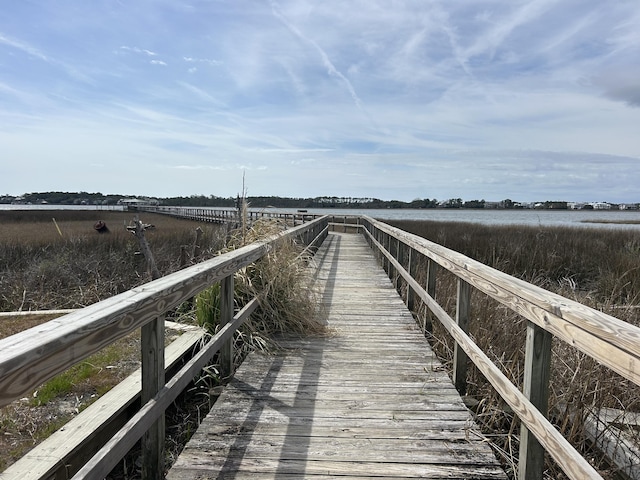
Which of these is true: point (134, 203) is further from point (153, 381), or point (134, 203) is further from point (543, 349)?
point (543, 349)

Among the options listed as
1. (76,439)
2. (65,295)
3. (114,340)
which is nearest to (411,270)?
(76,439)

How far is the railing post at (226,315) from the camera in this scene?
11.7 feet

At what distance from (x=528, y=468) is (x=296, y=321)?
3.24 metres

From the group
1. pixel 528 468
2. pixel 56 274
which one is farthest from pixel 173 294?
pixel 56 274

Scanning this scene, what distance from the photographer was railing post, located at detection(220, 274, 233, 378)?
3557 mm

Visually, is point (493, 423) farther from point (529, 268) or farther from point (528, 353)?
point (529, 268)

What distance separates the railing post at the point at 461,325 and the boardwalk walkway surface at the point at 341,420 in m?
0.09

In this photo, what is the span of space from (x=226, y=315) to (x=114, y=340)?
5.88ft

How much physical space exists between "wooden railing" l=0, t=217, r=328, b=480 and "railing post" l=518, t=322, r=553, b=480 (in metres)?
1.75

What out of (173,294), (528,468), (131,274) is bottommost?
(131,274)

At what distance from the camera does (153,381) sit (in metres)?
2.18

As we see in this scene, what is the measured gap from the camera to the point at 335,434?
9.37 feet

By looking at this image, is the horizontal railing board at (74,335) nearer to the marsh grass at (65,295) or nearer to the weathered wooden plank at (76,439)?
the weathered wooden plank at (76,439)

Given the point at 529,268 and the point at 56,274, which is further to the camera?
the point at 529,268
